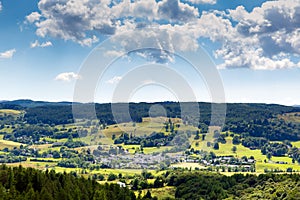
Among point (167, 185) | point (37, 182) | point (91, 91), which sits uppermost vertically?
point (91, 91)

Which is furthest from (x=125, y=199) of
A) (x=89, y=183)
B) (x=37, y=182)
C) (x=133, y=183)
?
(x=133, y=183)

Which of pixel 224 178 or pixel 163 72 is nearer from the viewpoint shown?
pixel 163 72

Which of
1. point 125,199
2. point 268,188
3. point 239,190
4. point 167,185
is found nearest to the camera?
point 125,199

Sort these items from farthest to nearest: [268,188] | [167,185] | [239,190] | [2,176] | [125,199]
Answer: [167,185] → [239,190] → [268,188] → [125,199] → [2,176]

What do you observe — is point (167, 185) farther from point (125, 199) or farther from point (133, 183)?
point (125, 199)

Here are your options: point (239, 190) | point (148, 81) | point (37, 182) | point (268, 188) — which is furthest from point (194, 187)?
point (37, 182)

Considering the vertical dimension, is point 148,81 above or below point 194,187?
above

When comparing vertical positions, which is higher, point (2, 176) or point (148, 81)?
point (148, 81)

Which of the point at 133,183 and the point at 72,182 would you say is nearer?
the point at 72,182

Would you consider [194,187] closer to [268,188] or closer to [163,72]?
[268,188]
